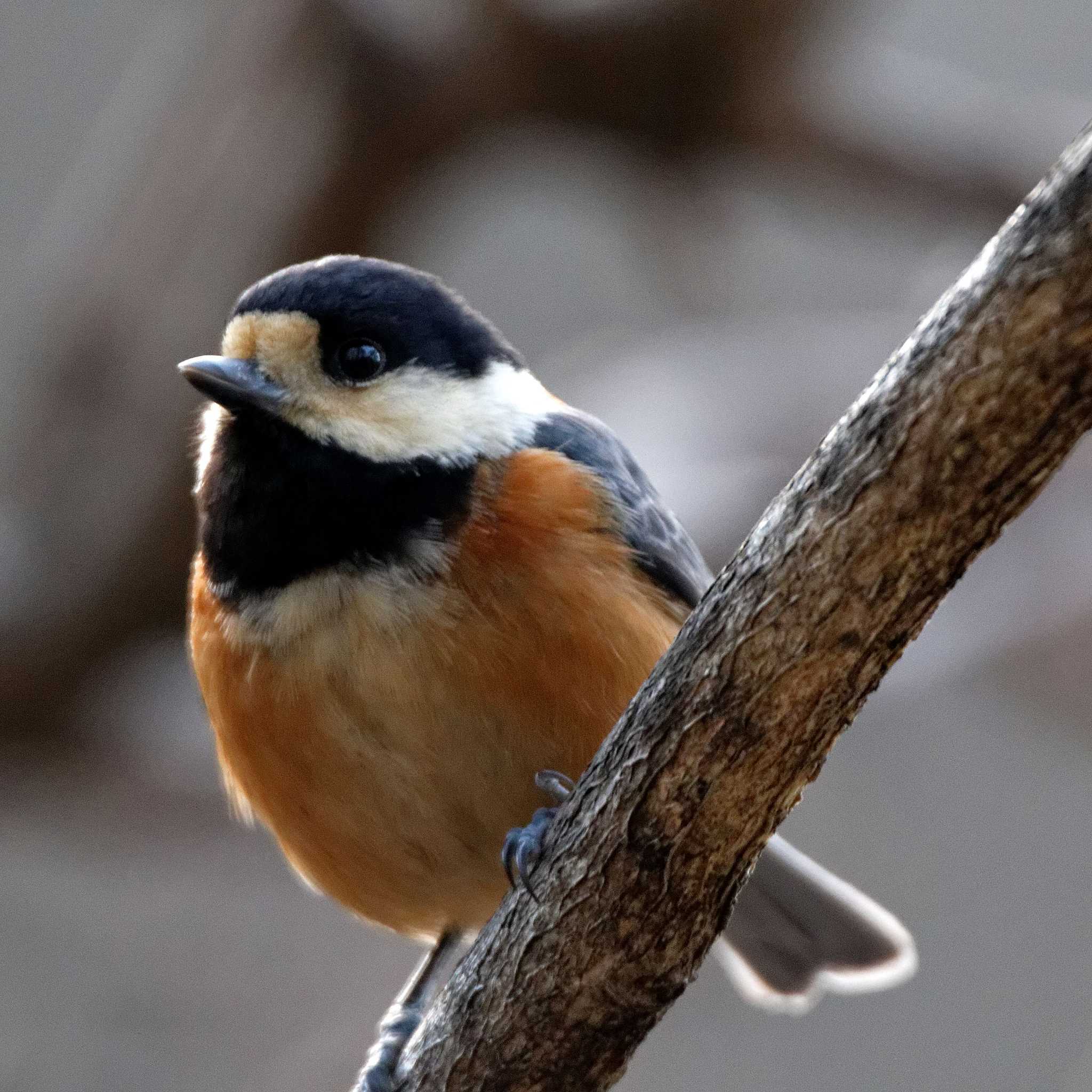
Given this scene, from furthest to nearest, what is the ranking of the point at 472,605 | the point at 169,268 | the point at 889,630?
1. the point at 169,268
2. the point at 472,605
3. the point at 889,630

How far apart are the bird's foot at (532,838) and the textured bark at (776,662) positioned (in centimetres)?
5

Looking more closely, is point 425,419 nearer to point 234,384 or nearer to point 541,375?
point 234,384

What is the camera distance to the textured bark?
2.12 meters

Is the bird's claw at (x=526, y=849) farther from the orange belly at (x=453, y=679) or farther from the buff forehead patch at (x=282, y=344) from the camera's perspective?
the buff forehead patch at (x=282, y=344)

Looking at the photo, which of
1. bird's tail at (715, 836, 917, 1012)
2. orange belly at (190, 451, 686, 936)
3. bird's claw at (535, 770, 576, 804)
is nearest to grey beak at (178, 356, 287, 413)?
orange belly at (190, 451, 686, 936)

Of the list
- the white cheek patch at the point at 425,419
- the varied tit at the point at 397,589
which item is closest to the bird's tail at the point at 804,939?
the varied tit at the point at 397,589

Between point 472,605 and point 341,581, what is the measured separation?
0.96 ft

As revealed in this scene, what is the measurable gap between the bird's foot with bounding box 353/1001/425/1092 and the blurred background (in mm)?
2632

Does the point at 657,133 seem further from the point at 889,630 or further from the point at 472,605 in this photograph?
the point at 889,630

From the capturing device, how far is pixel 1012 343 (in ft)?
6.95

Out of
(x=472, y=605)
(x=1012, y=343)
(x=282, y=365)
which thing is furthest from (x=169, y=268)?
(x=1012, y=343)

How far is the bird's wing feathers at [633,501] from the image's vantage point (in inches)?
146

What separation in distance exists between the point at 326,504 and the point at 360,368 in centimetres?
33

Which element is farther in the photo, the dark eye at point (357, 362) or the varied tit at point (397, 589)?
the dark eye at point (357, 362)
